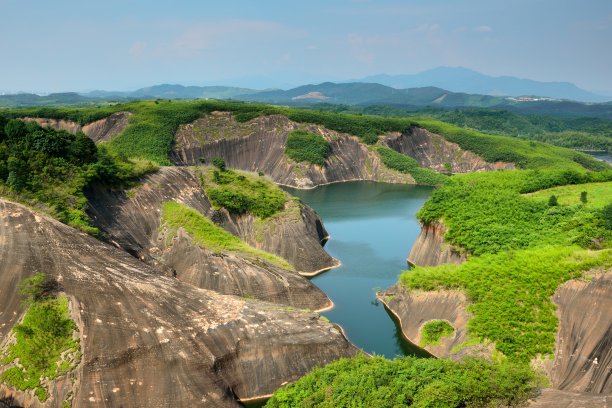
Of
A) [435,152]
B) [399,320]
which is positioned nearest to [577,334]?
[399,320]

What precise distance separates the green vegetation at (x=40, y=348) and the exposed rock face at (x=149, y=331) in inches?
21.2

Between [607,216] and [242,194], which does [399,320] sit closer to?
[607,216]

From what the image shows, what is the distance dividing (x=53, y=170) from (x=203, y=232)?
1363 cm

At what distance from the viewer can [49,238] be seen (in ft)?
105

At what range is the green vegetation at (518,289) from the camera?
31281 millimetres

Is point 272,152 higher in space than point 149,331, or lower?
higher

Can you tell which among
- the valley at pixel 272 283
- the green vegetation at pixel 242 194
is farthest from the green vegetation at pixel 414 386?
the green vegetation at pixel 242 194

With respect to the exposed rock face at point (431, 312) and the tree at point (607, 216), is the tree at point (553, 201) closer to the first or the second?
the tree at point (607, 216)

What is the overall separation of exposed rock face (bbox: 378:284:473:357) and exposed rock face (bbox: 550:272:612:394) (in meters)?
6.05

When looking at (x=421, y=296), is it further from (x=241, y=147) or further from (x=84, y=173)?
(x=241, y=147)

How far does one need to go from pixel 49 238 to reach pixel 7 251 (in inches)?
96.6

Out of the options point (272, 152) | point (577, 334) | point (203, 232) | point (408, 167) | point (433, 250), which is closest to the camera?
point (577, 334)

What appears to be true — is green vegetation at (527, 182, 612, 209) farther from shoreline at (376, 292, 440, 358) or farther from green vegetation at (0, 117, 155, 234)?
green vegetation at (0, 117, 155, 234)

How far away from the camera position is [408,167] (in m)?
110
